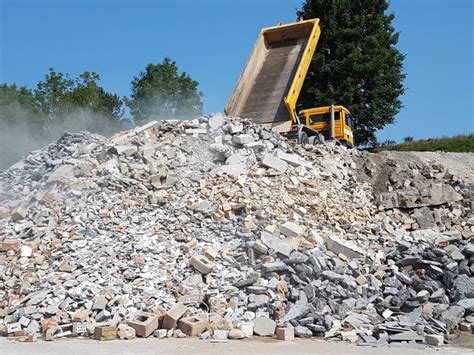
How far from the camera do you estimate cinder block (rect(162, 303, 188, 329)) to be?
7.76 metres

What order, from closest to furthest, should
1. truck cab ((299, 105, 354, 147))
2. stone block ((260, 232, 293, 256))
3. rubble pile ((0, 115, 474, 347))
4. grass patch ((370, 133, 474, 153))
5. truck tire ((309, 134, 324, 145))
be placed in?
rubble pile ((0, 115, 474, 347)) → stone block ((260, 232, 293, 256)) → truck tire ((309, 134, 324, 145)) → truck cab ((299, 105, 354, 147)) → grass patch ((370, 133, 474, 153))

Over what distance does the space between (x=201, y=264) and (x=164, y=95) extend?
21260 millimetres

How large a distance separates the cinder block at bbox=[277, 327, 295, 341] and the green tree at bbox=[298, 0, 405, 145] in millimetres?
19350

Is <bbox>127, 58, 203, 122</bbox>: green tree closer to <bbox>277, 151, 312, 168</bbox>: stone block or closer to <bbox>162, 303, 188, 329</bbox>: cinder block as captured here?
<bbox>277, 151, 312, 168</bbox>: stone block

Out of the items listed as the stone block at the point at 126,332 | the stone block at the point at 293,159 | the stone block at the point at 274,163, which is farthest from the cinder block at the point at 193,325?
the stone block at the point at 293,159

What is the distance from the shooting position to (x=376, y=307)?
349 inches

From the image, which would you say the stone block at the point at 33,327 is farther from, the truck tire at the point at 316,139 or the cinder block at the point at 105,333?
the truck tire at the point at 316,139

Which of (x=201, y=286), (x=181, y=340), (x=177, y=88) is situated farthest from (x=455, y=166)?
(x=177, y=88)

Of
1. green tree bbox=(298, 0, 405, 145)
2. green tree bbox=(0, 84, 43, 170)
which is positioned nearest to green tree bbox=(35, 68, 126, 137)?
green tree bbox=(0, 84, 43, 170)

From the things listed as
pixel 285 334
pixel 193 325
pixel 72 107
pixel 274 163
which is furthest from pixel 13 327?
pixel 72 107

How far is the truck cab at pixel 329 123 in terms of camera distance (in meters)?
16.9

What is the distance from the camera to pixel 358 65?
2584cm

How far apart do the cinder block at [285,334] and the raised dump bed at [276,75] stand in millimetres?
7768

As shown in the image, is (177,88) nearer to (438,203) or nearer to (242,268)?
(438,203)
